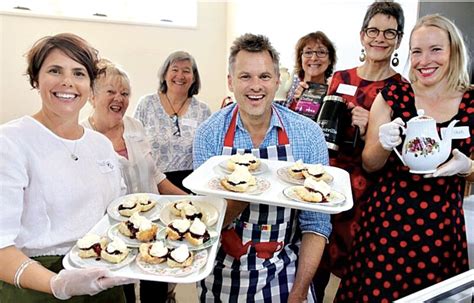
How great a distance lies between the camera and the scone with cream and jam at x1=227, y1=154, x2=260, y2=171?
3.71 ft

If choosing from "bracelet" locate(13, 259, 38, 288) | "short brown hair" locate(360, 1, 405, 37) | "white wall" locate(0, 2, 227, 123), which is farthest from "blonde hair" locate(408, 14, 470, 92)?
"white wall" locate(0, 2, 227, 123)

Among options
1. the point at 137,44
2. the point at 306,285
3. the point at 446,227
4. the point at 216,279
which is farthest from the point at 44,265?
the point at 137,44

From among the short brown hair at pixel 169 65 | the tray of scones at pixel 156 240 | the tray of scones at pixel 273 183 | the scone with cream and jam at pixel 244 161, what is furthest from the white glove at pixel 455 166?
the short brown hair at pixel 169 65

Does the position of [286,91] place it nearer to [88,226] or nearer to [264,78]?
[264,78]

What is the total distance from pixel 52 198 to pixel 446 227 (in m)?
1.12

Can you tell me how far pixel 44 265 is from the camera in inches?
37.5

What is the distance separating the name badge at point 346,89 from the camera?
1643 millimetres

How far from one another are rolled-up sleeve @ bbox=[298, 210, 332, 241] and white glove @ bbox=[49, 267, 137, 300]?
620 millimetres

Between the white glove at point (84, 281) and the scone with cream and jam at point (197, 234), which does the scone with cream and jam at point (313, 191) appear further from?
the white glove at point (84, 281)

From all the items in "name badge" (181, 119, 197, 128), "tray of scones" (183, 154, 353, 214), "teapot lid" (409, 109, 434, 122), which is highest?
"teapot lid" (409, 109, 434, 122)

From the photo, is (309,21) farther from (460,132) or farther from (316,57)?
(460,132)

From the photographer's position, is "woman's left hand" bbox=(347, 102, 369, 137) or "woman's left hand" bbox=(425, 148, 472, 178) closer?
"woman's left hand" bbox=(425, 148, 472, 178)

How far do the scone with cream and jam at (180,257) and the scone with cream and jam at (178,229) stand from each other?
6 cm

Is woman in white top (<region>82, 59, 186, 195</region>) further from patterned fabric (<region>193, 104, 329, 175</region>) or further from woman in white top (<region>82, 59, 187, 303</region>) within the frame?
patterned fabric (<region>193, 104, 329, 175</region>)
